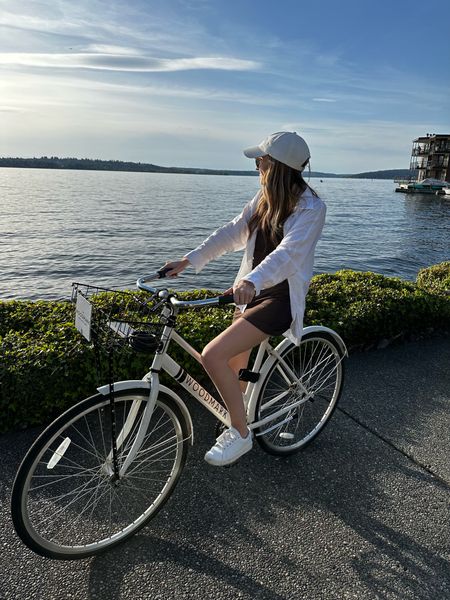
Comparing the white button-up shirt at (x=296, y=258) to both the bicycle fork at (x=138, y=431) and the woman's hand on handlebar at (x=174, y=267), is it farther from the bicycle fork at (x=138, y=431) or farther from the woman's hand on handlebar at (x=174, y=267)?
the bicycle fork at (x=138, y=431)

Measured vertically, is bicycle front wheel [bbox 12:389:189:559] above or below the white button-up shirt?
below

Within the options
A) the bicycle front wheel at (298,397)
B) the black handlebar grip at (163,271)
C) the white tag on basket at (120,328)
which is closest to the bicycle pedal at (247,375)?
the bicycle front wheel at (298,397)

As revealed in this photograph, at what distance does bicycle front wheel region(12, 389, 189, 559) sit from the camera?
7.95 ft

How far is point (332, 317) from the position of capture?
5.48 meters

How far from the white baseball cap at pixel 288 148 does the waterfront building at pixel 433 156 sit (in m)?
96.8

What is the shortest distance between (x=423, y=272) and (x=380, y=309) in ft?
15.7

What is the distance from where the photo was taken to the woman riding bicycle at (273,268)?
111 inches

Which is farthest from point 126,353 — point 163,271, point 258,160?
point 258,160

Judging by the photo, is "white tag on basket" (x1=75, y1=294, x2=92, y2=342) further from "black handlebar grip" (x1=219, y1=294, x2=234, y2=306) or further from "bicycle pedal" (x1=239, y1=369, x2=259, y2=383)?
"bicycle pedal" (x1=239, y1=369, x2=259, y2=383)

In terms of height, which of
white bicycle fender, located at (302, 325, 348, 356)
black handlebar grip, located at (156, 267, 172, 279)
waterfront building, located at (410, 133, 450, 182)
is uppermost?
waterfront building, located at (410, 133, 450, 182)

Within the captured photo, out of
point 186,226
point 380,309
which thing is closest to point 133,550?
point 380,309

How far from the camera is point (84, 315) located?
2.42 metres

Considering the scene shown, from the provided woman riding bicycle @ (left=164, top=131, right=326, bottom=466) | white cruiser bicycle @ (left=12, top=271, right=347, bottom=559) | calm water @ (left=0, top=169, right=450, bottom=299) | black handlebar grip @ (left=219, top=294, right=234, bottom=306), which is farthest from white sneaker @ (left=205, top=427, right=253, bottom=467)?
calm water @ (left=0, top=169, right=450, bottom=299)

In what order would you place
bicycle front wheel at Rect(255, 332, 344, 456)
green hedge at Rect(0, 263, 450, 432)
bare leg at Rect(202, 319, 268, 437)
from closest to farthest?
bare leg at Rect(202, 319, 268, 437) < bicycle front wheel at Rect(255, 332, 344, 456) < green hedge at Rect(0, 263, 450, 432)
